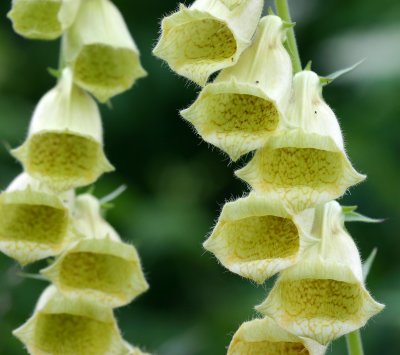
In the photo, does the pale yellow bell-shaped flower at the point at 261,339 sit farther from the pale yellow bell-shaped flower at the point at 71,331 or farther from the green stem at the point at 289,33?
the green stem at the point at 289,33

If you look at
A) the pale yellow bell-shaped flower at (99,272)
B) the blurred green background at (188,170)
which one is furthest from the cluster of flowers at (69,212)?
the blurred green background at (188,170)

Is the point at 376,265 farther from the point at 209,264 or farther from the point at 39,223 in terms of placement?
the point at 39,223

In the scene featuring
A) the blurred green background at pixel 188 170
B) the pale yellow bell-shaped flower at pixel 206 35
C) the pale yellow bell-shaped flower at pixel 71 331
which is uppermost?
the pale yellow bell-shaped flower at pixel 206 35

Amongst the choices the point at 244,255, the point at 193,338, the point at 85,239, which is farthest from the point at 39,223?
the point at 193,338

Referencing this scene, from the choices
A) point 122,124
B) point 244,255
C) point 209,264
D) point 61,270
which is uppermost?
point 244,255

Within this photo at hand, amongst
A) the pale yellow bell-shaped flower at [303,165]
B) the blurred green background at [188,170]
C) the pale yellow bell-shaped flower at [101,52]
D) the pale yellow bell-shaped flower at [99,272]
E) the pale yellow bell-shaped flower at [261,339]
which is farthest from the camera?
the blurred green background at [188,170]

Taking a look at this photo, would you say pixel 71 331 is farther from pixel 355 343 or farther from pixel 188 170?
pixel 188 170

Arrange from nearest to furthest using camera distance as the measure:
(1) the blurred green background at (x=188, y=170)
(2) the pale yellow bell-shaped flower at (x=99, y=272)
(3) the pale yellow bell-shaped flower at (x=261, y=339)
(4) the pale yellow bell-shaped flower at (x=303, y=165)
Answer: (4) the pale yellow bell-shaped flower at (x=303, y=165) < (3) the pale yellow bell-shaped flower at (x=261, y=339) < (2) the pale yellow bell-shaped flower at (x=99, y=272) < (1) the blurred green background at (x=188, y=170)
